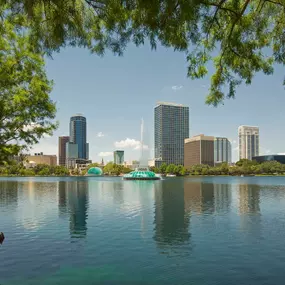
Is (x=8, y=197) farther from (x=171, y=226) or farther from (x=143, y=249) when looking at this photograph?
(x=143, y=249)

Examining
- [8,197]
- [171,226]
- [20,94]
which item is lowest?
[8,197]

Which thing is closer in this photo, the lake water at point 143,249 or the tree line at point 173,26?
the tree line at point 173,26

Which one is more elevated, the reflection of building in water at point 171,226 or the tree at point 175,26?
the tree at point 175,26

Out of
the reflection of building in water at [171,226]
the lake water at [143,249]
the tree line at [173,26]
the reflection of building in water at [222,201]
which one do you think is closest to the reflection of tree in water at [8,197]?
the lake water at [143,249]

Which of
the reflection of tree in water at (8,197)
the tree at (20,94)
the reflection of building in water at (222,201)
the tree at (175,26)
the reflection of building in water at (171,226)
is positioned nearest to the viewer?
the tree at (175,26)

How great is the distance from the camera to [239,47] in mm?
7906

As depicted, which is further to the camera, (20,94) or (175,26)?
(20,94)

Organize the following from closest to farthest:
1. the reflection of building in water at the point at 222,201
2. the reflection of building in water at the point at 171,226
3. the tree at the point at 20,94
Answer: the tree at the point at 20,94, the reflection of building in water at the point at 171,226, the reflection of building in water at the point at 222,201

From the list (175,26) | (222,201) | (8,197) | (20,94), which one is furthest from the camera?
(8,197)

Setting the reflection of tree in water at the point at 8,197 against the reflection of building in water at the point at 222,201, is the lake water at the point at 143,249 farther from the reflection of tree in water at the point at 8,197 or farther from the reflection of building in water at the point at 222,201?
the reflection of tree in water at the point at 8,197

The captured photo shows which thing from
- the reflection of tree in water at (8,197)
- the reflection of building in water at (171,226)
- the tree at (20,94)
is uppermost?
the tree at (20,94)

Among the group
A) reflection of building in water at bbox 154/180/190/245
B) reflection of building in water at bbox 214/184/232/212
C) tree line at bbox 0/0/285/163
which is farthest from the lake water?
tree line at bbox 0/0/285/163

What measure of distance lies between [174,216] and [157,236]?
394 inches

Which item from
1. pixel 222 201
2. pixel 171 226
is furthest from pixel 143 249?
pixel 222 201
